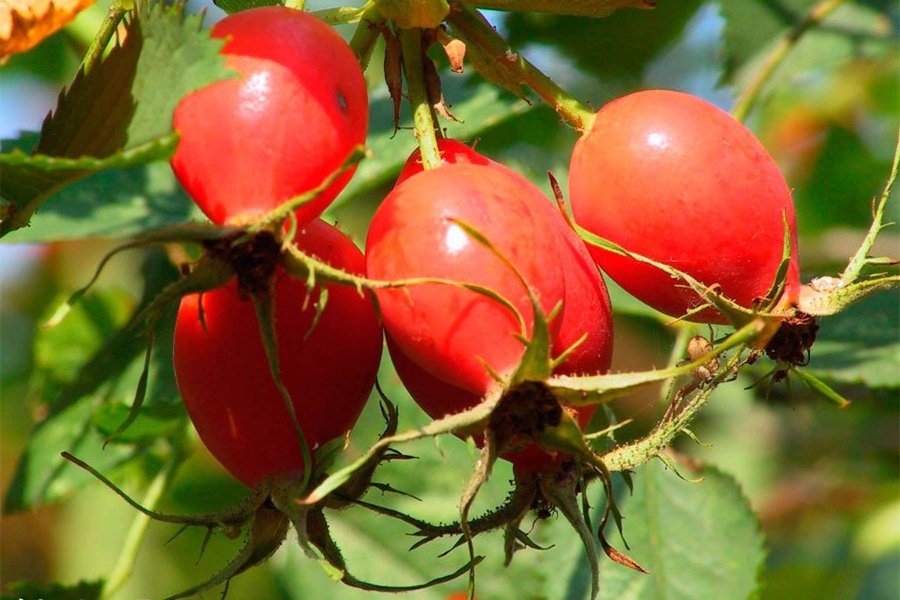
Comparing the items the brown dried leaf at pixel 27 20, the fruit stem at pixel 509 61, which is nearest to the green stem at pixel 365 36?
the fruit stem at pixel 509 61

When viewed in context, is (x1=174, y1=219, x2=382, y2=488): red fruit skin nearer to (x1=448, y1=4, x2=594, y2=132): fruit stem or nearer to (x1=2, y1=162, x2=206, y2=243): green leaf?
(x1=448, y1=4, x2=594, y2=132): fruit stem

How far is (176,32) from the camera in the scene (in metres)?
1.13

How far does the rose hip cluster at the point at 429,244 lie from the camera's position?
3.65ft

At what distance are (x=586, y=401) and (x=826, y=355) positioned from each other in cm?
109

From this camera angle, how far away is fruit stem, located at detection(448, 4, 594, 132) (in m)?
1.41

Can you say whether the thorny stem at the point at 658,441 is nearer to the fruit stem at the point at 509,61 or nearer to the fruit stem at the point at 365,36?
the fruit stem at the point at 509,61

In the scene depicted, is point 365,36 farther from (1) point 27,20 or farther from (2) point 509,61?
(1) point 27,20

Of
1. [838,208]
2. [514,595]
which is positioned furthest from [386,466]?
[838,208]

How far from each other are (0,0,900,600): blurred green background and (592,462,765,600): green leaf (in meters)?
0.04

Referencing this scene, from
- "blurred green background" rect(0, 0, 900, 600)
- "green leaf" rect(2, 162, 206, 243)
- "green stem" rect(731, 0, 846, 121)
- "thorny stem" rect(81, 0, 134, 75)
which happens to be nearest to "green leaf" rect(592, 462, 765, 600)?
"blurred green background" rect(0, 0, 900, 600)

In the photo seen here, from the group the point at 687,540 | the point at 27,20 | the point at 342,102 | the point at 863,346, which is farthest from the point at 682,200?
the point at 863,346

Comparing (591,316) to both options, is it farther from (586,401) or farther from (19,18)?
(19,18)

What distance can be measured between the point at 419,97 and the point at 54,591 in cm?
116

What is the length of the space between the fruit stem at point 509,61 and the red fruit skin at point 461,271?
266 millimetres
